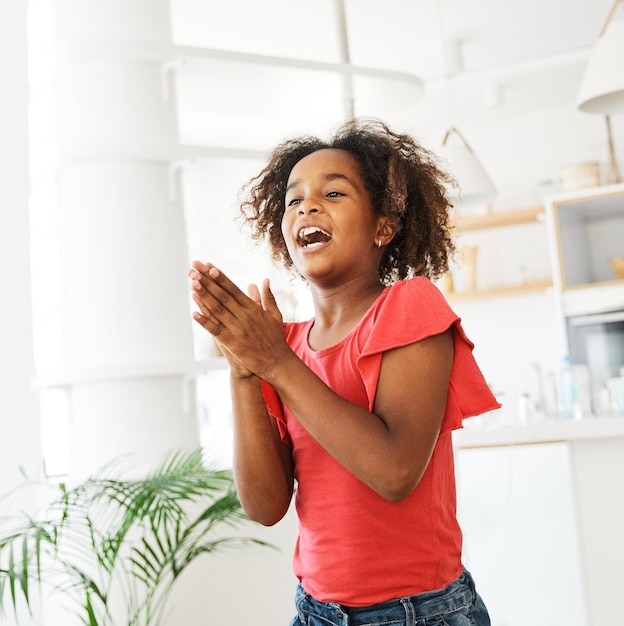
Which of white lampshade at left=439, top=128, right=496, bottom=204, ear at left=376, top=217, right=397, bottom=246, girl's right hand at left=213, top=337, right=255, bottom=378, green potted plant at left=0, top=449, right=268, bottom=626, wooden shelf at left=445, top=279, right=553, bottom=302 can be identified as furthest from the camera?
wooden shelf at left=445, top=279, right=553, bottom=302

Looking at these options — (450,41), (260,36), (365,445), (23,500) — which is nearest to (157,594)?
(23,500)

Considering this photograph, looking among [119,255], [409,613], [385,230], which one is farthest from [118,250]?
[409,613]

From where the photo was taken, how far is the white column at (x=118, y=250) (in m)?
2.30

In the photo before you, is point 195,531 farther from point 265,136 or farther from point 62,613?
point 265,136

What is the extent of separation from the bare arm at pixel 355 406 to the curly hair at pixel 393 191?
0.26 meters

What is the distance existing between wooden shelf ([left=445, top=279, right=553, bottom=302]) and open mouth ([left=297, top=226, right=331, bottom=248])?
14.8 feet

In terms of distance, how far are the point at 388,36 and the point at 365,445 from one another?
13.1 feet

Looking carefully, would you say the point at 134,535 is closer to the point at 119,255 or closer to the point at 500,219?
the point at 119,255

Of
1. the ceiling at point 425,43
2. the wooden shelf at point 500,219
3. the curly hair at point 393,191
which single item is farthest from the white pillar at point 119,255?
the wooden shelf at point 500,219

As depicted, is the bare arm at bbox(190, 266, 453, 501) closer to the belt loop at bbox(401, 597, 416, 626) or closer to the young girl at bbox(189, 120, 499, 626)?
the young girl at bbox(189, 120, 499, 626)

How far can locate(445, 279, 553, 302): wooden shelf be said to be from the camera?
5.47 metres

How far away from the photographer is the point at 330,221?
116 centimetres

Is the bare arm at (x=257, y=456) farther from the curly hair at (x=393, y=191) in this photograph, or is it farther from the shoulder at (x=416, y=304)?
the curly hair at (x=393, y=191)

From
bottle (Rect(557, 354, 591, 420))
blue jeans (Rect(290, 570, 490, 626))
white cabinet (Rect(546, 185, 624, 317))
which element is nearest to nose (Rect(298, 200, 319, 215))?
blue jeans (Rect(290, 570, 490, 626))
